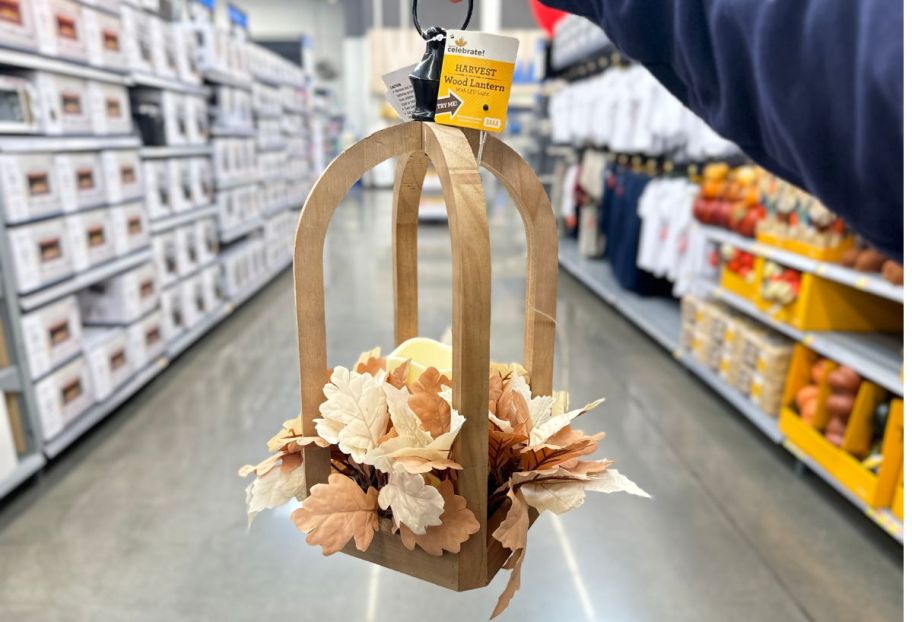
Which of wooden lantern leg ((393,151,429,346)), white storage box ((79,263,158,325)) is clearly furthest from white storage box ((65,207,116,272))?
wooden lantern leg ((393,151,429,346))

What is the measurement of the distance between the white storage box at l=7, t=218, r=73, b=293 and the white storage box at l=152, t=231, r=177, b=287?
985 mm

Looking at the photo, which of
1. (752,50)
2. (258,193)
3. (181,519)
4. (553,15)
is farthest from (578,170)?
(752,50)

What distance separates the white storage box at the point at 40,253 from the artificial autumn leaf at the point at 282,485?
2.25 meters

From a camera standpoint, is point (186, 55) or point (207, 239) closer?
point (186, 55)

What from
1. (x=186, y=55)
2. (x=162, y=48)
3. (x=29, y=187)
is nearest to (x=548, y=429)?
(x=29, y=187)

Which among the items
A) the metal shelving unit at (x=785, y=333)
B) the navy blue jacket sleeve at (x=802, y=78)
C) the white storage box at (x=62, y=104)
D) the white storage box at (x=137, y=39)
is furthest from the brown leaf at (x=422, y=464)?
the white storage box at (x=137, y=39)

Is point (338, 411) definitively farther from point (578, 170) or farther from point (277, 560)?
point (578, 170)

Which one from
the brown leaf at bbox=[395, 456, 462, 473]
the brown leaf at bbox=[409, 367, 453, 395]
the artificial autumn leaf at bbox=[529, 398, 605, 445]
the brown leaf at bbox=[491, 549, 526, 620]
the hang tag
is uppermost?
the hang tag

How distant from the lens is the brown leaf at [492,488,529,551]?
65 cm

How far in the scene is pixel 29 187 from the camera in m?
2.54

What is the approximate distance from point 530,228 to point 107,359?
2972 millimetres

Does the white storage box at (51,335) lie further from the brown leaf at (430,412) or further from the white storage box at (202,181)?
the brown leaf at (430,412)

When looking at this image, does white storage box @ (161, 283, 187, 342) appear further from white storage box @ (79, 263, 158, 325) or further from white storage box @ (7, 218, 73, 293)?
white storage box @ (7, 218, 73, 293)

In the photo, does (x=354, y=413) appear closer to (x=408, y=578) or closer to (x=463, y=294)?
(x=463, y=294)
